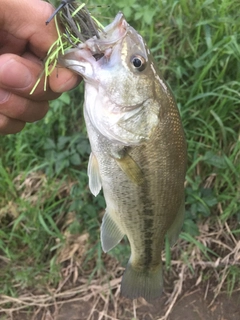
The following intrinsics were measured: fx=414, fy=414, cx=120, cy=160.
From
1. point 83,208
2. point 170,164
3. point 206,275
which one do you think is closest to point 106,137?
point 170,164

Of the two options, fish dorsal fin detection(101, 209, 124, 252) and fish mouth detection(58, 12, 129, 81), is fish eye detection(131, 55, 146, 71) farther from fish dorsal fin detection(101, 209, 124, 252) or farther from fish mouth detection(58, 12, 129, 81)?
fish dorsal fin detection(101, 209, 124, 252)

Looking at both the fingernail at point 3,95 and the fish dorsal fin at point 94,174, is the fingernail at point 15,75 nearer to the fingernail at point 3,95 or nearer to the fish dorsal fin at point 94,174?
the fingernail at point 3,95

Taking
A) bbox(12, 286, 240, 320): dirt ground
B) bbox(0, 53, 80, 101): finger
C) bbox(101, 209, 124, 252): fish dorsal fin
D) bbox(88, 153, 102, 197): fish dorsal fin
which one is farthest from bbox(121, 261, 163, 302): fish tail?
bbox(0, 53, 80, 101): finger

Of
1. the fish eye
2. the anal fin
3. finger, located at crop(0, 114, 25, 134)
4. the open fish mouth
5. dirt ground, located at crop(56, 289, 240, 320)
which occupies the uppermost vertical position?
the open fish mouth

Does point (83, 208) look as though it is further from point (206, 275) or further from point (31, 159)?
point (206, 275)

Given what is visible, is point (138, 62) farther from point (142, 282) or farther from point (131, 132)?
point (142, 282)

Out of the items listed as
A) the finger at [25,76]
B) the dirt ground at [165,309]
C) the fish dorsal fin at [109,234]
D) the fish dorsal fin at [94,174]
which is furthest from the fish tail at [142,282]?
the finger at [25,76]
